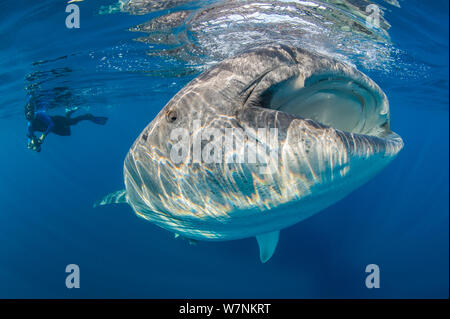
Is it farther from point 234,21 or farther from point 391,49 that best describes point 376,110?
point 391,49

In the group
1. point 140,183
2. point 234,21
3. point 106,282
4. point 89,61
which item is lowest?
point 106,282

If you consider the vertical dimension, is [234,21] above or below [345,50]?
below

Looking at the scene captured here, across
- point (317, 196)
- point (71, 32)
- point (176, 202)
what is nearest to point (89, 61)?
point (71, 32)

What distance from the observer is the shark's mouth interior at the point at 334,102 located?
180cm

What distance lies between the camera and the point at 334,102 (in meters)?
2.17

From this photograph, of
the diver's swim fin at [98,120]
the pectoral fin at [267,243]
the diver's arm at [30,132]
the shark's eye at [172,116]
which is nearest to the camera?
the shark's eye at [172,116]

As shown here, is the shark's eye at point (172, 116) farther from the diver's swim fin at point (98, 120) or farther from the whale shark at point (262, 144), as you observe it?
the diver's swim fin at point (98, 120)

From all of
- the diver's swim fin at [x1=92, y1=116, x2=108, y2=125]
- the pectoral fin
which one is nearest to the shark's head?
the pectoral fin

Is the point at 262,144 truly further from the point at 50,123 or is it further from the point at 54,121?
the point at 54,121

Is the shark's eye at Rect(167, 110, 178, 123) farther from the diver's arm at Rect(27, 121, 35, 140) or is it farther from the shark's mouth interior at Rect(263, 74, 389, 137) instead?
the diver's arm at Rect(27, 121, 35, 140)

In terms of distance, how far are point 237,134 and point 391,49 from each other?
10.7 meters

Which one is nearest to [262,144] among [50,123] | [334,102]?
[334,102]

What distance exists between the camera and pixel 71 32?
761cm

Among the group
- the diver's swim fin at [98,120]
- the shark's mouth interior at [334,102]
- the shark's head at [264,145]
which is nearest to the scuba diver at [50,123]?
the diver's swim fin at [98,120]
